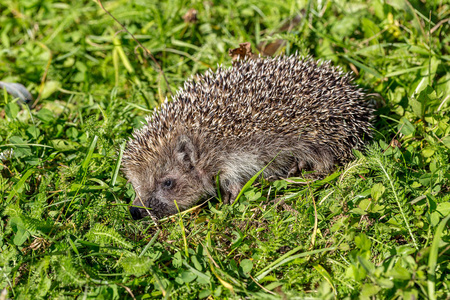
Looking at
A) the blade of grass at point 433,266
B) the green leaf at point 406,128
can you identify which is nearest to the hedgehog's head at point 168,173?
the green leaf at point 406,128

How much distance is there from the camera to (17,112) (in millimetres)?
4633

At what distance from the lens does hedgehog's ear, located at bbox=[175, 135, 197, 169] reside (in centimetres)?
409

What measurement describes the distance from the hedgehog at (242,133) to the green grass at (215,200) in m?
0.24

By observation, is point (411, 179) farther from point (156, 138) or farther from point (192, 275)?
point (156, 138)

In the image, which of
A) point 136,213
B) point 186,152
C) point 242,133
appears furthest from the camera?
point 186,152

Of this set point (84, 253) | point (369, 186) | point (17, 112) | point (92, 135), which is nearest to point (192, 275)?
point (84, 253)

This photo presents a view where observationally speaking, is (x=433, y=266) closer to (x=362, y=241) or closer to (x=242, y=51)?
(x=362, y=241)

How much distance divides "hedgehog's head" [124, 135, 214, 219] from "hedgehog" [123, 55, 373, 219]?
1 centimetres

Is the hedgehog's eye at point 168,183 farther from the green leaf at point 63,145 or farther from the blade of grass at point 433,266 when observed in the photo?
the blade of grass at point 433,266

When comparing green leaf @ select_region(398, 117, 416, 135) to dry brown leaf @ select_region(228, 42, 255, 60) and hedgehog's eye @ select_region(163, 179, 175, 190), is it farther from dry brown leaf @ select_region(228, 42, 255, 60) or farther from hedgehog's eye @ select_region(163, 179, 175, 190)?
hedgehog's eye @ select_region(163, 179, 175, 190)

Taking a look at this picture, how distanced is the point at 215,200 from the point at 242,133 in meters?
0.82

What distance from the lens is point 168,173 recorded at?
13.7 ft

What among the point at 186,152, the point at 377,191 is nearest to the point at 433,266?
the point at 377,191

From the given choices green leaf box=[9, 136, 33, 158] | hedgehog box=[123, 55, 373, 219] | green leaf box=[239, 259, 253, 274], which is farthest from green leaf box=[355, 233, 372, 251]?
green leaf box=[9, 136, 33, 158]
